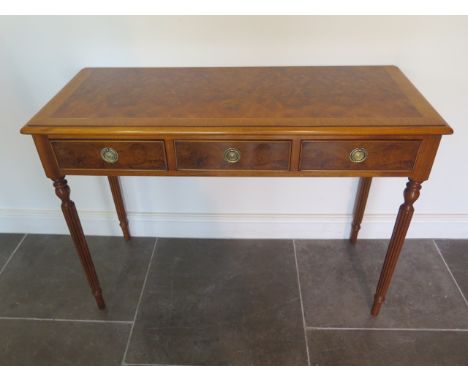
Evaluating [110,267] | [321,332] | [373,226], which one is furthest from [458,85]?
[110,267]

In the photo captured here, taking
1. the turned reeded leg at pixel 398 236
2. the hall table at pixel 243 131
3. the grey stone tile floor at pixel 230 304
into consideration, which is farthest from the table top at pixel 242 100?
the grey stone tile floor at pixel 230 304

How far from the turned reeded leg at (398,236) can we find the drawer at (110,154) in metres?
0.76

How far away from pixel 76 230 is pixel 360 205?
1.20 meters

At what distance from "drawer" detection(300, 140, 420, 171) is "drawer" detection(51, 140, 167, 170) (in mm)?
433

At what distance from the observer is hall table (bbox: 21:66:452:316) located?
1.02 meters

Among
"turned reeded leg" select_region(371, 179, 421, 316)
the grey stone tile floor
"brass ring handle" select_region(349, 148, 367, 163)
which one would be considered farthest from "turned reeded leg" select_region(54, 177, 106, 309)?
"turned reeded leg" select_region(371, 179, 421, 316)

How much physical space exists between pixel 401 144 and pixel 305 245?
90 cm

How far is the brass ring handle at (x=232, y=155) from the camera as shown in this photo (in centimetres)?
106

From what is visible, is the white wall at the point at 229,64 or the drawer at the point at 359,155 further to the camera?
the white wall at the point at 229,64

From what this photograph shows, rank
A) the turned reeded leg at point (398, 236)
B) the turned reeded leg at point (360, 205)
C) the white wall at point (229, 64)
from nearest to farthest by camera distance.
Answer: the turned reeded leg at point (398, 236), the white wall at point (229, 64), the turned reeded leg at point (360, 205)

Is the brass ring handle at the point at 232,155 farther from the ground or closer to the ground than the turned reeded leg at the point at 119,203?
farther from the ground

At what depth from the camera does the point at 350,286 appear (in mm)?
1626

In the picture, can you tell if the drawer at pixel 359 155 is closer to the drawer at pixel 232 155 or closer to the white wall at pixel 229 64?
the drawer at pixel 232 155

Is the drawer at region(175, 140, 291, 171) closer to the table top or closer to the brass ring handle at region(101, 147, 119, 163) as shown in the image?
the table top
